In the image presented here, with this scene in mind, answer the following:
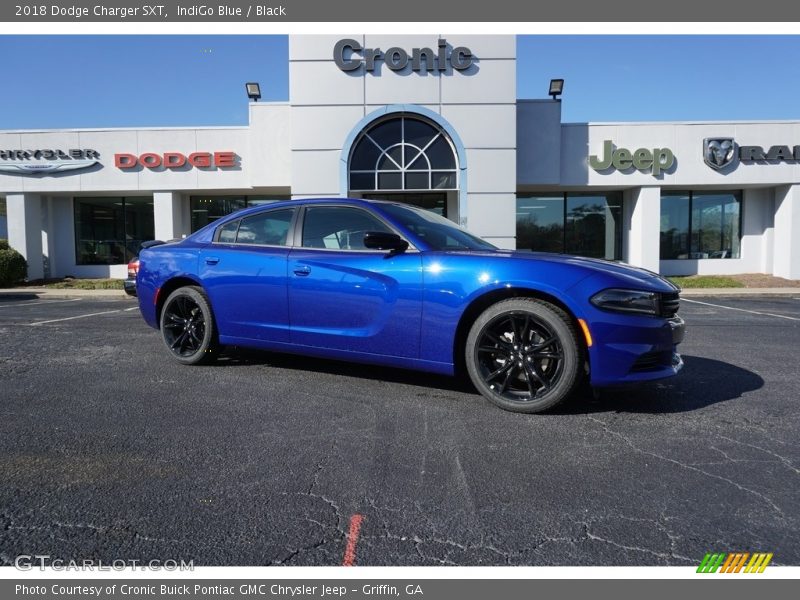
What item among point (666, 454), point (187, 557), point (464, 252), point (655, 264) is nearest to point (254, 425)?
point (187, 557)

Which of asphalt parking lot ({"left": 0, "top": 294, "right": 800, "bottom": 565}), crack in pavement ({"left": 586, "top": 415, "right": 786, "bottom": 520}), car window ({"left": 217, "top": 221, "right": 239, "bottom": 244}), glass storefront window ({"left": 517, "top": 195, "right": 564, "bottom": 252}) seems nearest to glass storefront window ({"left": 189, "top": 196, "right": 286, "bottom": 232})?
glass storefront window ({"left": 517, "top": 195, "right": 564, "bottom": 252})

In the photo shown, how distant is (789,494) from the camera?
8.02ft

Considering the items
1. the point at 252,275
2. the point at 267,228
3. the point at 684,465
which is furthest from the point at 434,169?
the point at 684,465

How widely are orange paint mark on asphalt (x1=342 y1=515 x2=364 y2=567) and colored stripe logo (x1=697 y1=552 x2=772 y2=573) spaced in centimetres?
128

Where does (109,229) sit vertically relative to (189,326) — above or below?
above

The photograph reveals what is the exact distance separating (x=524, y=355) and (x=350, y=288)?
1427mm

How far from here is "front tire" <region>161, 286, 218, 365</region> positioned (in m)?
5.00

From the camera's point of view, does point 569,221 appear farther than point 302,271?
Yes

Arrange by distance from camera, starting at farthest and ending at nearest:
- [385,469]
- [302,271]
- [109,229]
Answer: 1. [109,229]
2. [302,271]
3. [385,469]

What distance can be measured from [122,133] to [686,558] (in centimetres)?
1966

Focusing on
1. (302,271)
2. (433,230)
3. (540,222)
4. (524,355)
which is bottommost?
(524,355)

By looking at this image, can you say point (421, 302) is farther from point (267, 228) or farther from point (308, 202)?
point (267, 228)

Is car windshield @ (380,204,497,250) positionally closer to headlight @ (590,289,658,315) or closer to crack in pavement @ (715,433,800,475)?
headlight @ (590,289,658,315)

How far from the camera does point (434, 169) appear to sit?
14.9m
